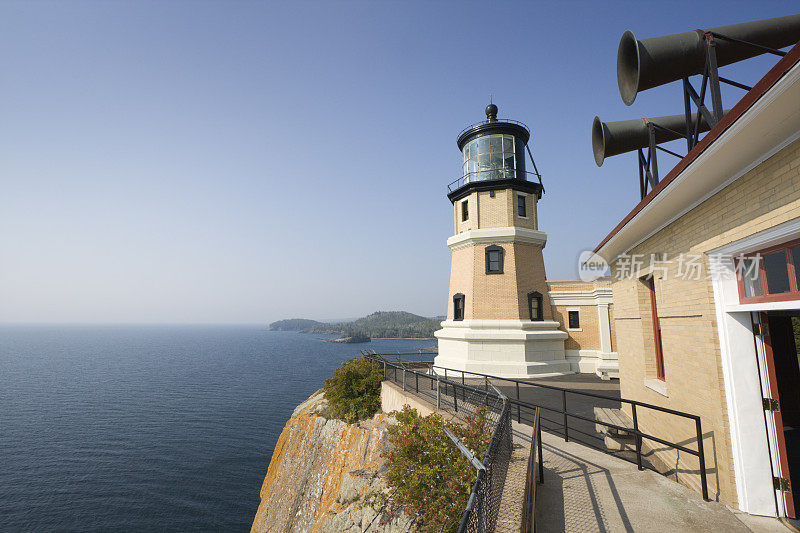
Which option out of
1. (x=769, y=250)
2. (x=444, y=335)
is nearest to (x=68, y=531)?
(x=444, y=335)

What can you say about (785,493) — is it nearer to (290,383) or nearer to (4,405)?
(290,383)

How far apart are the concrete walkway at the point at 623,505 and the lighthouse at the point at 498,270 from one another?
12.4 m

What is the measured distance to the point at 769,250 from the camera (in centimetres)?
439

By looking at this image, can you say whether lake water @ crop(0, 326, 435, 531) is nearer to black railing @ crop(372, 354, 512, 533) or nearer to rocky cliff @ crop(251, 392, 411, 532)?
rocky cliff @ crop(251, 392, 411, 532)

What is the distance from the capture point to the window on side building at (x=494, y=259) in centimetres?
2002

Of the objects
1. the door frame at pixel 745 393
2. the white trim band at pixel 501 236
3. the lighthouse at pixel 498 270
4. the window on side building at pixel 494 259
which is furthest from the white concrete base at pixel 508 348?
the door frame at pixel 745 393

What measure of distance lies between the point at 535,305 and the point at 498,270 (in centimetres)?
290

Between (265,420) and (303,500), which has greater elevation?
(303,500)

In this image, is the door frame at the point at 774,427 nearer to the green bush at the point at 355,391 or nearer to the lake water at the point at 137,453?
the green bush at the point at 355,391

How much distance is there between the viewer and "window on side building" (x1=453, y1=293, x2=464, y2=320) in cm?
2066

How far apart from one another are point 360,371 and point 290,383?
49642 millimetres

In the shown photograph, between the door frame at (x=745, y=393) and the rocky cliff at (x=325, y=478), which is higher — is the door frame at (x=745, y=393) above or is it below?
above

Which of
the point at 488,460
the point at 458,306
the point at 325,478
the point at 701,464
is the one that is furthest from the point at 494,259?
the point at 488,460

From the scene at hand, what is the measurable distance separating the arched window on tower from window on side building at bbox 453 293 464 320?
3.56 m
